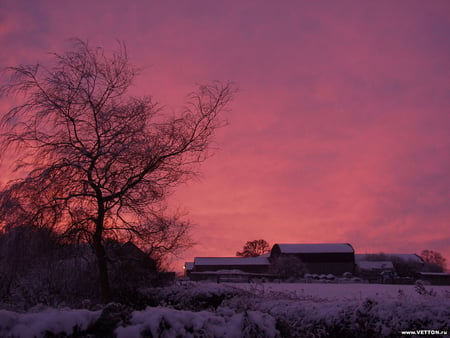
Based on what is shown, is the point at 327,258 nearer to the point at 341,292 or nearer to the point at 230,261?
the point at 230,261

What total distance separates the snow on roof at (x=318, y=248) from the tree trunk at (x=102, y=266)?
2626 inches

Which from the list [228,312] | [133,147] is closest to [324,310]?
[228,312]

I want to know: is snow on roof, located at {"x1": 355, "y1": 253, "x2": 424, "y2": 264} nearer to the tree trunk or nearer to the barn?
the barn

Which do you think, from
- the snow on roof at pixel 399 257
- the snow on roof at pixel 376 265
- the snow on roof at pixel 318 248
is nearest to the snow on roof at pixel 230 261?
the snow on roof at pixel 318 248

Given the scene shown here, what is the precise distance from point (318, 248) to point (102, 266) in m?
69.7

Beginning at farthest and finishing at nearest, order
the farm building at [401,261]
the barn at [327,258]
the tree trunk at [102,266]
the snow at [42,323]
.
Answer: the barn at [327,258]
the farm building at [401,261]
the tree trunk at [102,266]
the snow at [42,323]

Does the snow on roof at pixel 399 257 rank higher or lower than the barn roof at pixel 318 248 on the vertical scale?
lower

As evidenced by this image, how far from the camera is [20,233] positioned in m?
12.9

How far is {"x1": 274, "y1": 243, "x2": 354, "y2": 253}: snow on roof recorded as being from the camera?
78.5 metres

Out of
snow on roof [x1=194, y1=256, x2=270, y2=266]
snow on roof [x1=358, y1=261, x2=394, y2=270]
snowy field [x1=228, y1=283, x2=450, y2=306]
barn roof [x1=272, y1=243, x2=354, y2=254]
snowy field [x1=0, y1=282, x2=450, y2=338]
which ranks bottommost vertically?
snowy field [x1=228, y1=283, x2=450, y2=306]

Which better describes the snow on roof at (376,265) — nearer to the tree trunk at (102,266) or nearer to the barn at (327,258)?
the barn at (327,258)

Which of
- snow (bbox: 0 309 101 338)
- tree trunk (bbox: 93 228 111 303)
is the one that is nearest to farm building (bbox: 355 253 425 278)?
tree trunk (bbox: 93 228 111 303)

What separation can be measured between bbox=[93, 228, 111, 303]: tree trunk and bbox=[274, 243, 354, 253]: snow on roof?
6671 centimetres

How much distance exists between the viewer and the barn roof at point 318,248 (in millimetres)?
78438
